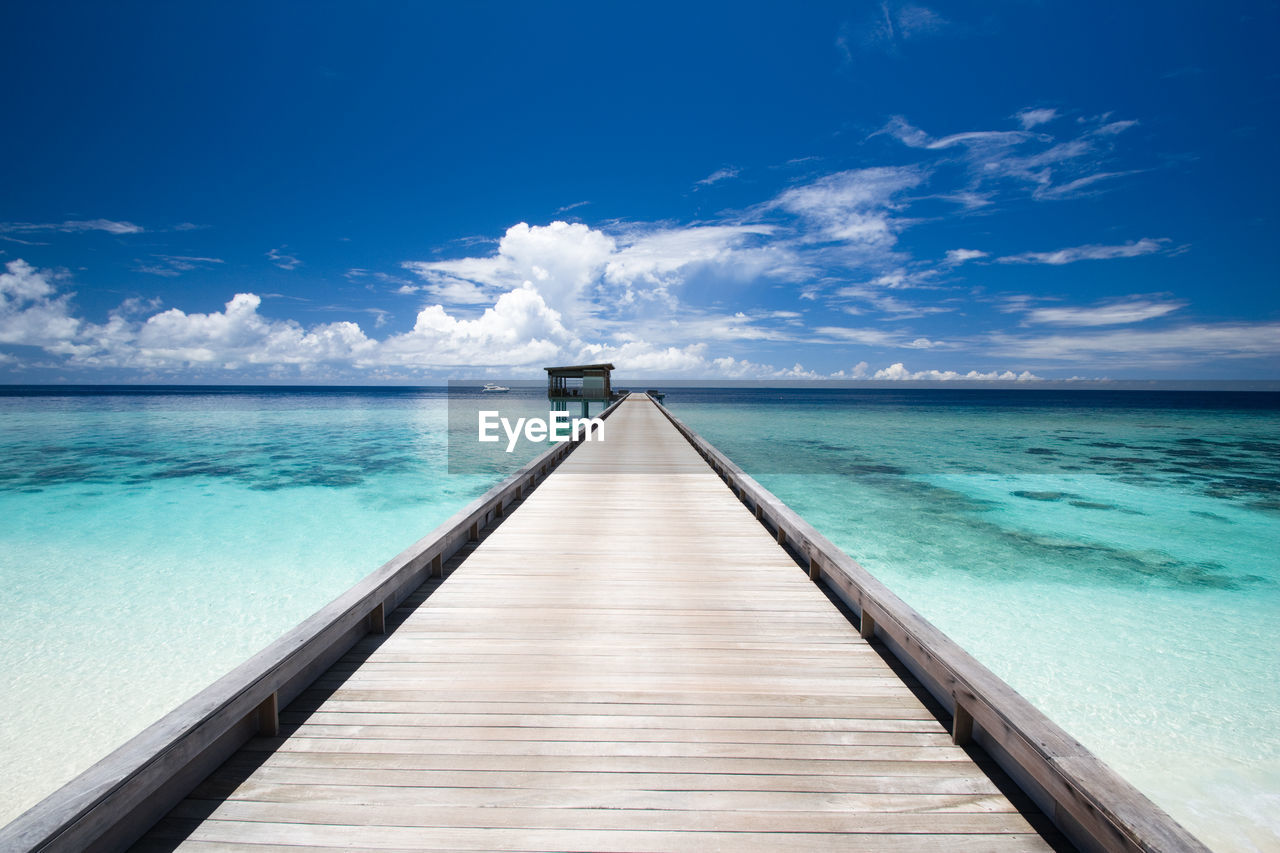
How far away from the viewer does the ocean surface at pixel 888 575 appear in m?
4.55

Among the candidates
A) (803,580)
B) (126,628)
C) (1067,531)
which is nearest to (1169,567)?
(1067,531)

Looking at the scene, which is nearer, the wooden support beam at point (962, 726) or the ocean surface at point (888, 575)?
the wooden support beam at point (962, 726)

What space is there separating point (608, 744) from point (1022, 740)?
5.33 ft

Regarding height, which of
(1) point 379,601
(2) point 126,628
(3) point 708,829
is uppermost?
(1) point 379,601

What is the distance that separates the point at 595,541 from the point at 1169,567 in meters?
9.32

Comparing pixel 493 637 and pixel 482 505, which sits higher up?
pixel 482 505

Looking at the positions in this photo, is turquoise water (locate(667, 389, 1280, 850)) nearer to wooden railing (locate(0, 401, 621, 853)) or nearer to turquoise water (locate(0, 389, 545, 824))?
wooden railing (locate(0, 401, 621, 853))

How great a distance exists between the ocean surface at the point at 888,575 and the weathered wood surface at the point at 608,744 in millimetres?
2855

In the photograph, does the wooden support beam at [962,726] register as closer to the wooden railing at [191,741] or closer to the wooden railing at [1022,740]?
the wooden railing at [1022,740]

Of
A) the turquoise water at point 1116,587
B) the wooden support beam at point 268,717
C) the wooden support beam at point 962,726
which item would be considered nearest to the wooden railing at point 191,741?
the wooden support beam at point 268,717

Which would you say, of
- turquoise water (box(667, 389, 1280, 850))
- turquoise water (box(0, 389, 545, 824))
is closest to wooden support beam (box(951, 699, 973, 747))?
turquoise water (box(667, 389, 1280, 850))

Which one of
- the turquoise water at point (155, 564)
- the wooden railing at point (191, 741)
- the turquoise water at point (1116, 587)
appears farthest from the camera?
the turquoise water at point (155, 564)

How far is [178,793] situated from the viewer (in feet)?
6.82

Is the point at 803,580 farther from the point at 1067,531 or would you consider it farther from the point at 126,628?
the point at 1067,531
